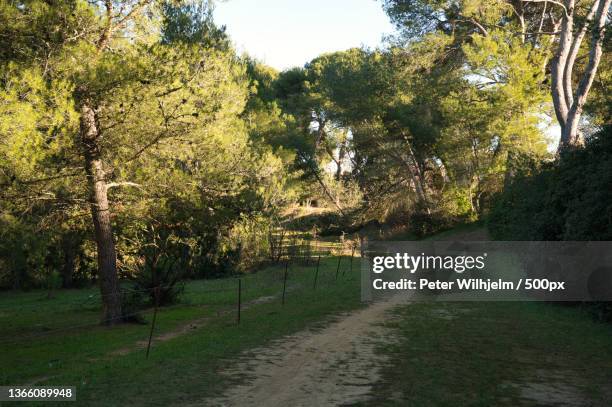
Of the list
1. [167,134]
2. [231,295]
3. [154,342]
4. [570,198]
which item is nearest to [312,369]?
[154,342]

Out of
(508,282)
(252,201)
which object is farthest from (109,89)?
(508,282)

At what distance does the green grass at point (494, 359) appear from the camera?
26.8 ft

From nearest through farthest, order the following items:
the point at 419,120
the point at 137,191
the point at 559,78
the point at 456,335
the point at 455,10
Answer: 1. the point at 456,335
2. the point at 137,191
3. the point at 559,78
4. the point at 455,10
5. the point at 419,120

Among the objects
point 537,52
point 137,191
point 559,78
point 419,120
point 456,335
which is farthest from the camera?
point 419,120

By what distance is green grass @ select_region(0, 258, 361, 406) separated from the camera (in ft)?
29.3

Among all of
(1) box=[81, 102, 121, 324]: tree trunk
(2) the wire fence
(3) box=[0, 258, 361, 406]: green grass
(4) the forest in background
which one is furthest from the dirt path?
(4) the forest in background

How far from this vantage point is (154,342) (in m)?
13.6

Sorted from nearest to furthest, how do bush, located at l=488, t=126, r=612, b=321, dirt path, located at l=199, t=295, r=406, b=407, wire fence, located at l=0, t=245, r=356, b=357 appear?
dirt path, located at l=199, t=295, r=406, b=407, bush, located at l=488, t=126, r=612, b=321, wire fence, located at l=0, t=245, r=356, b=357

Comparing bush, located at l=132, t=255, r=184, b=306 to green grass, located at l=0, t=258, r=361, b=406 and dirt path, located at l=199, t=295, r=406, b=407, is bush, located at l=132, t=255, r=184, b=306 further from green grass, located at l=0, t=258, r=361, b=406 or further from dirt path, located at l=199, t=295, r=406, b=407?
dirt path, located at l=199, t=295, r=406, b=407

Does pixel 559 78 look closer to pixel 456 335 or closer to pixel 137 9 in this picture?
pixel 456 335

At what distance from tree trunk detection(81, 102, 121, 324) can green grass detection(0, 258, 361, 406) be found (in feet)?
2.73

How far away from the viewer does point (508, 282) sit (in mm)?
23312

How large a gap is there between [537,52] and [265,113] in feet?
64.8

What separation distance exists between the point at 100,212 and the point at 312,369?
349 inches
